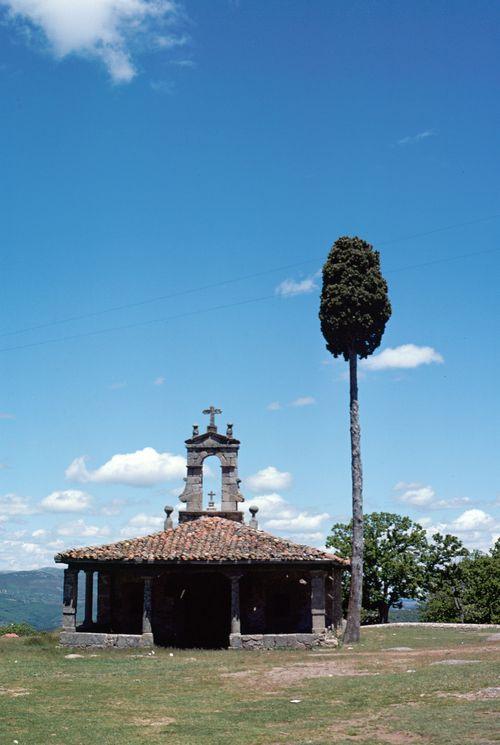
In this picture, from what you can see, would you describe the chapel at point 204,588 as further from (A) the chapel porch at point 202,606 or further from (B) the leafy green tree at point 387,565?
(B) the leafy green tree at point 387,565

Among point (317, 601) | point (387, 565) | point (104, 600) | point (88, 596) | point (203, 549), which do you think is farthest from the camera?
point (387, 565)

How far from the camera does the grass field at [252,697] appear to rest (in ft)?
39.4

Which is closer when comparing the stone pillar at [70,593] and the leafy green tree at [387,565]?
the stone pillar at [70,593]

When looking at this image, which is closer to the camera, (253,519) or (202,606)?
(202,606)

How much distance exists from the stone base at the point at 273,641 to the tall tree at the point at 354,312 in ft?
15.5

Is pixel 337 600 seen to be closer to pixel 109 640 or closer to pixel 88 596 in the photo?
pixel 88 596

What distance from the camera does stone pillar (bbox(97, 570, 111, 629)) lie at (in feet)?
101

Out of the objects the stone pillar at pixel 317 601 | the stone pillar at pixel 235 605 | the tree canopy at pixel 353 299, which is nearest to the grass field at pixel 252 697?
the stone pillar at pixel 235 605

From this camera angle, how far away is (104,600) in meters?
30.9

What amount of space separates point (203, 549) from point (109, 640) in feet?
14.7

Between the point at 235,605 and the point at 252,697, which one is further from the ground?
the point at 235,605

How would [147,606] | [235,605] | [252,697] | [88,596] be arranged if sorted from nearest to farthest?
[252,697]
[235,605]
[147,606]
[88,596]

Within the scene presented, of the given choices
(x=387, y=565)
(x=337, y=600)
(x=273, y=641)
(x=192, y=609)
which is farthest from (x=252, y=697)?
(x=387, y=565)

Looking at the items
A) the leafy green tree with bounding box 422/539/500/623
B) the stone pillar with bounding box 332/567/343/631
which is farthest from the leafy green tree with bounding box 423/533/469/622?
the stone pillar with bounding box 332/567/343/631
